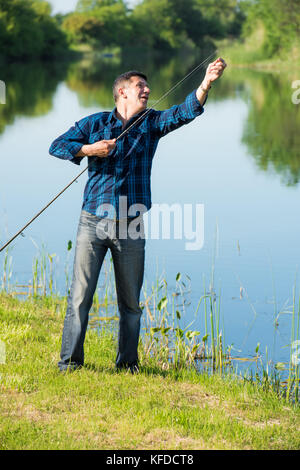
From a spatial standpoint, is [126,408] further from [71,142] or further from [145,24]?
[145,24]

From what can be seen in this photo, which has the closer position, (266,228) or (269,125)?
(266,228)

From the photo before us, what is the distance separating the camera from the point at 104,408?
4.00 metres

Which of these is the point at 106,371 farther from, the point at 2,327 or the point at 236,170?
the point at 236,170

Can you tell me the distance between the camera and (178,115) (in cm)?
441

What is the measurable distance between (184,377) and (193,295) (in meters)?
2.52

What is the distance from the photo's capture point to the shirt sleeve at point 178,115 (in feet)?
14.4

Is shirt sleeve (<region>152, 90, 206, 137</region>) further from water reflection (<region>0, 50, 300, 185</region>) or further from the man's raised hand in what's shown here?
water reflection (<region>0, 50, 300, 185</region>)

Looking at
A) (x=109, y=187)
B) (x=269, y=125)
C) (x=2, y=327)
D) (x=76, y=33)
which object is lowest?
(x=2, y=327)

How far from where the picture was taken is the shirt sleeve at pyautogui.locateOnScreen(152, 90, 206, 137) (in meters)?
4.38

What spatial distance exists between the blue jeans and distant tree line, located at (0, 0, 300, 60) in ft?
155

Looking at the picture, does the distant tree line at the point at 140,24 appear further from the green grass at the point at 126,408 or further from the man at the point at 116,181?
the green grass at the point at 126,408

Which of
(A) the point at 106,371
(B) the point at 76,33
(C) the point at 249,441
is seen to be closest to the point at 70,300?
(A) the point at 106,371

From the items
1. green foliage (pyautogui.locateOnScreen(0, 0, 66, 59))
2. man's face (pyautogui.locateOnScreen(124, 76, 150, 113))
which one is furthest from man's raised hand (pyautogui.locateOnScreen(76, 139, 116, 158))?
green foliage (pyautogui.locateOnScreen(0, 0, 66, 59))

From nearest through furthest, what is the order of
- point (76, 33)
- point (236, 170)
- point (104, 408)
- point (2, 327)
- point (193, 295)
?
point (104, 408) → point (2, 327) → point (193, 295) → point (236, 170) → point (76, 33)
